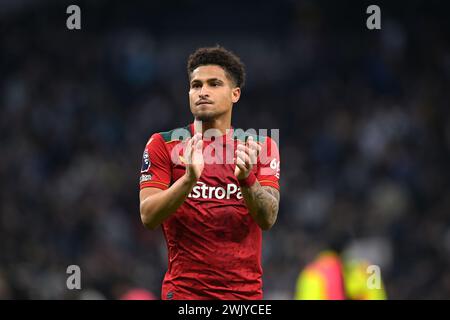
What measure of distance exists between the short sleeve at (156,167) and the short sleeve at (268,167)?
21.6 inches

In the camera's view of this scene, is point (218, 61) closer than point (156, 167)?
No

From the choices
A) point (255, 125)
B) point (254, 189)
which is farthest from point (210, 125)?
point (255, 125)

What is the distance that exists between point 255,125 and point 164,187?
9.32 m

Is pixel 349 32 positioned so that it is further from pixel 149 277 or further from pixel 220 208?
pixel 220 208

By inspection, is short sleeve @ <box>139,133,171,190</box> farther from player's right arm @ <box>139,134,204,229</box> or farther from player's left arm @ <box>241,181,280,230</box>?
player's left arm @ <box>241,181,280,230</box>

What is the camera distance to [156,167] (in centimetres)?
563

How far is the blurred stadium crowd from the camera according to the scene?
40.8 ft

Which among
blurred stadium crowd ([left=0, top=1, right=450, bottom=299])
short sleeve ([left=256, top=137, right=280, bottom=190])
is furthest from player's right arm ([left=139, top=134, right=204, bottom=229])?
blurred stadium crowd ([left=0, top=1, right=450, bottom=299])

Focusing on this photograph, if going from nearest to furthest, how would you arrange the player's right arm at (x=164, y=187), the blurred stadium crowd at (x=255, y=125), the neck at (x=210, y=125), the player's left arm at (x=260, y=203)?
the player's right arm at (x=164, y=187)
the player's left arm at (x=260, y=203)
the neck at (x=210, y=125)
the blurred stadium crowd at (x=255, y=125)

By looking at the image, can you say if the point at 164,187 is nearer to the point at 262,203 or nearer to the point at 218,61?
the point at 262,203

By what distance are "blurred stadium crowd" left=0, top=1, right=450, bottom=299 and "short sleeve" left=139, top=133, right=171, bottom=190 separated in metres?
5.07

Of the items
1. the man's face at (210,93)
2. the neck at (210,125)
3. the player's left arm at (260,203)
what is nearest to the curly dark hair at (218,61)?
the man's face at (210,93)

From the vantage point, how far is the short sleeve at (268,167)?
566cm

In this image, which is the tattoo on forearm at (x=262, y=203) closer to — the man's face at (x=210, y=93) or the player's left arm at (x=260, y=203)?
the player's left arm at (x=260, y=203)
